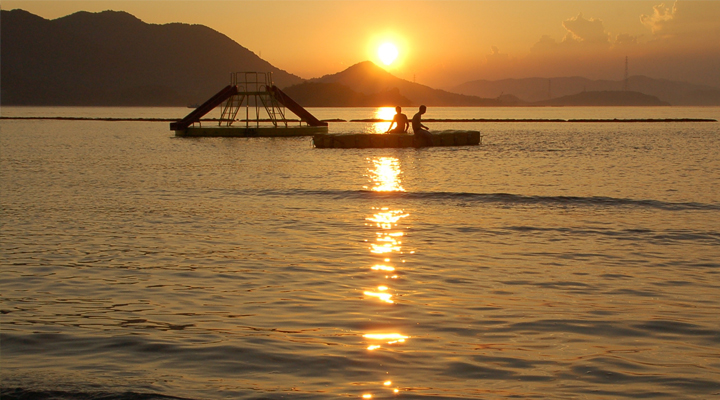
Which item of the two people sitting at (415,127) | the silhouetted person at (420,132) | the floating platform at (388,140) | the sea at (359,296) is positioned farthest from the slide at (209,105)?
the sea at (359,296)

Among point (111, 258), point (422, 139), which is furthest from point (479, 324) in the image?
point (422, 139)

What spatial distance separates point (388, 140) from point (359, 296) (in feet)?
114

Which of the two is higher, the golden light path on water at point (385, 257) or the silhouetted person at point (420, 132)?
the silhouetted person at point (420, 132)

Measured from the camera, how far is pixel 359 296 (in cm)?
889

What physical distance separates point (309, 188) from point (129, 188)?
6.03 metres

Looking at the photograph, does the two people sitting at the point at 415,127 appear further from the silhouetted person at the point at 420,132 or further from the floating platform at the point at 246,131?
the floating platform at the point at 246,131

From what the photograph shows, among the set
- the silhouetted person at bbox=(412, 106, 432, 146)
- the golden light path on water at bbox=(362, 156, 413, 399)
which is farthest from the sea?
the silhouetted person at bbox=(412, 106, 432, 146)

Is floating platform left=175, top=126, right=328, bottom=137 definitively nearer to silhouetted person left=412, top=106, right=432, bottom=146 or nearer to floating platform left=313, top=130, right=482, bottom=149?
floating platform left=313, top=130, right=482, bottom=149

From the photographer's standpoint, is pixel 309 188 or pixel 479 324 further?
pixel 309 188

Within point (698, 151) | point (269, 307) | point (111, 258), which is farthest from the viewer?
point (698, 151)

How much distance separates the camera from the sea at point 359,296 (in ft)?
19.7

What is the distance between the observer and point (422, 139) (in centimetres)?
4278

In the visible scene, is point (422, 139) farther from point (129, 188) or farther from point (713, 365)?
point (713, 365)

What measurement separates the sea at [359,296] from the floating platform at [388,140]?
22.4 metres
